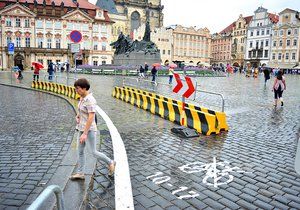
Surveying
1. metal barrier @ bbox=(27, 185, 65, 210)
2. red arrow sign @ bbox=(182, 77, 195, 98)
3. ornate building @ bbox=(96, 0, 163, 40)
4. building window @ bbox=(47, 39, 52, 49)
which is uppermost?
ornate building @ bbox=(96, 0, 163, 40)

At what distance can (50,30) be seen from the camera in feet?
250

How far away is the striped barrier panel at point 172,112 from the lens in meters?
8.98

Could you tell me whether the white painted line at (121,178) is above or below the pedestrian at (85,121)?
below

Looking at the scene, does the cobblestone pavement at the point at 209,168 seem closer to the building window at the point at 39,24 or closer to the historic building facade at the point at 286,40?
the building window at the point at 39,24

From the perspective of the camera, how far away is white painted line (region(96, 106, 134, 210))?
14.7ft

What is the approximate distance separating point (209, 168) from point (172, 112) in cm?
504

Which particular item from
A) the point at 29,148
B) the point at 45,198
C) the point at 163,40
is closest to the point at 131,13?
the point at 163,40

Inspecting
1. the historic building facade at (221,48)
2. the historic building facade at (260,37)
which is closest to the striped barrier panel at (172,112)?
the historic building facade at (260,37)

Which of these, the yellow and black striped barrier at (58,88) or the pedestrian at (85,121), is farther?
the yellow and black striped barrier at (58,88)

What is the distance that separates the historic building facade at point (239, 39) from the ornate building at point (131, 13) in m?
29.2

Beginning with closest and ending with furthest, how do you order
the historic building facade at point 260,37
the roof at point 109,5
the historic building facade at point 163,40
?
the historic building facade at point 260,37, the historic building facade at point 163,40, the roof at point 109,5

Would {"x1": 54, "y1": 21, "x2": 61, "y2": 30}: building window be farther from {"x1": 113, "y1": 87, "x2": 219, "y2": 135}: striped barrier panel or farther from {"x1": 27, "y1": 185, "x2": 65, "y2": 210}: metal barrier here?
{"x1": 27, "y1": 185, "x2": 65, "y2": 210}: metal barrier

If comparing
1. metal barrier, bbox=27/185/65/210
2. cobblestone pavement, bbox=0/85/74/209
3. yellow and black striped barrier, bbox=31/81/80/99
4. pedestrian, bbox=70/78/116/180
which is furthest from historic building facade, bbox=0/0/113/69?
metal barrier, bbox=27/185/65/210

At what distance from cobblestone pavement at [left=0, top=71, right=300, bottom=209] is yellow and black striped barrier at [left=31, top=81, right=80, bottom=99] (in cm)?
708
